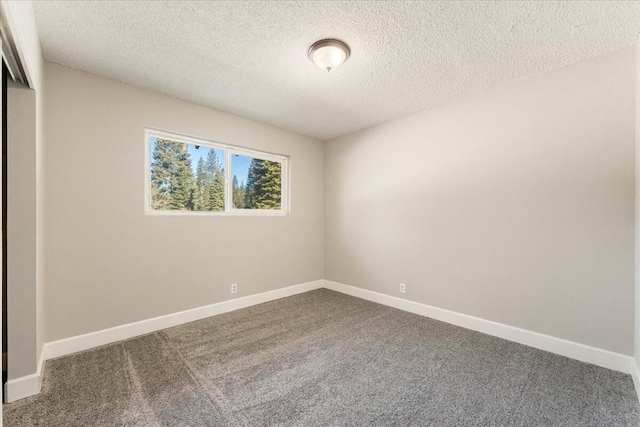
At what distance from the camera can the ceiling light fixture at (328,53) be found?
2.09m

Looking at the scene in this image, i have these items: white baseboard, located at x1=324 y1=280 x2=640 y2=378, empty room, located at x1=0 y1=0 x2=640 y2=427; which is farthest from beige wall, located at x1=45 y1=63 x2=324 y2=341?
white baseboard, located at x1=324 y1=280 x2=640 y2=378

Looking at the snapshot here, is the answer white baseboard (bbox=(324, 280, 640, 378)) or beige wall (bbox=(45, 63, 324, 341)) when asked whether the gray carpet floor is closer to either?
white baseboard (bbox=(324, 280, 640, 378))

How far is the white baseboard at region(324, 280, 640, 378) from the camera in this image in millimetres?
2184

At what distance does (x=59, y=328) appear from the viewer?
7.80 feet

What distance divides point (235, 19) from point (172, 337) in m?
2.71

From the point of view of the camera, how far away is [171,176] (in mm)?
3107

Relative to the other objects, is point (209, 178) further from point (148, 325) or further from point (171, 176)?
point (148, 325)

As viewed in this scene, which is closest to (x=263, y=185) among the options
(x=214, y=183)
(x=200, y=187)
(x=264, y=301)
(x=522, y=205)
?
(x=214, y=183)

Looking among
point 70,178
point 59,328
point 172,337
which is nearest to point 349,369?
point 172,337

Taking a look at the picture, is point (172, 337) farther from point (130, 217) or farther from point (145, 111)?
point (145, 111)

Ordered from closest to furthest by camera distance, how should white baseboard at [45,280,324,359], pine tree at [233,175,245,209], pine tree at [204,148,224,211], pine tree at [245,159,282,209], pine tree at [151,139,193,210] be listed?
white baseboard at [45,280,324,359] → pine tree at [151,139,193,210] → pine tree at [204,148,224,211] → pine tree at [233,175,245,209] → pine tree at [245,159,282,209]

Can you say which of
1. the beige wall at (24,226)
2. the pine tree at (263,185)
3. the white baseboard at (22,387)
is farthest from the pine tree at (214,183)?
the white baseboard at (22,387)

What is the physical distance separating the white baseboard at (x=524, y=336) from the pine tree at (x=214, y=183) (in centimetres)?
232

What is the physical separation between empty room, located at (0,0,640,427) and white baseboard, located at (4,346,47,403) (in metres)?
0.01
